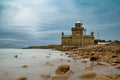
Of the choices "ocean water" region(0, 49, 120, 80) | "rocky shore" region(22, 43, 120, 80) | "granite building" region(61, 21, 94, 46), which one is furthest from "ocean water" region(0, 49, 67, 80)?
"granite building" region(61, 21, 94, 46)

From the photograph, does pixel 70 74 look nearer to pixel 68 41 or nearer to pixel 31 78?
pixel 31 78

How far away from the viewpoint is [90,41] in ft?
247

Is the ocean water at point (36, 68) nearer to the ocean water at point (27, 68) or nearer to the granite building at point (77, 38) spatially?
the ocean water at point (27, 68)

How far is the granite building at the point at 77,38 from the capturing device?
72.4 m

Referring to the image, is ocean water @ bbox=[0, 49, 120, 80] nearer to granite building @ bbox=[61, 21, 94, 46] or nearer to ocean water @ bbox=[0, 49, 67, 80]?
ocean water @ bbox=[0, 49, 67, 80]

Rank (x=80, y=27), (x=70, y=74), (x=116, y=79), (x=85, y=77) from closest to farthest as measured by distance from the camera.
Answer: (x=116, y=79) < (x=85, y=77) < (x=70, y=74) < (x=80, y=27)

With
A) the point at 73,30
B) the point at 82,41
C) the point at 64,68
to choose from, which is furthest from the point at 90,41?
the point at 64,68

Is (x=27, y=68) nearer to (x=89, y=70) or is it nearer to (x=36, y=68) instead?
(x=36, y=68)

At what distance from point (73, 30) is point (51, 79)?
218ft

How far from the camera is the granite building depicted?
72.4m

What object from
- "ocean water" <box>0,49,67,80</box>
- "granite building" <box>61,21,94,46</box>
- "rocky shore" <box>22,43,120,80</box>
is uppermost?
"granite building" <box>61,21,94,46</box>

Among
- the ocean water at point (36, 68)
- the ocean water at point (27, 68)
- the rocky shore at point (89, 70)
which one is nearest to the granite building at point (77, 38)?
the ocean water at point (27, 68)

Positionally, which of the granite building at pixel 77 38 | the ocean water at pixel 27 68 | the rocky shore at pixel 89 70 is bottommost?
the ocean water at pixel 27 68

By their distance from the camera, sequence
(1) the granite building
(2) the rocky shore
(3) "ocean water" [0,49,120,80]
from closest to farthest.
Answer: (2) the rocky shore
(3) "ocean water" [0,49,120,80]
(1) the granite building
